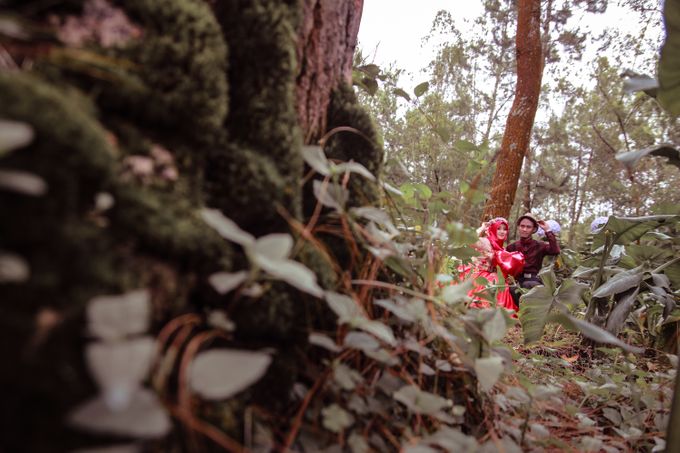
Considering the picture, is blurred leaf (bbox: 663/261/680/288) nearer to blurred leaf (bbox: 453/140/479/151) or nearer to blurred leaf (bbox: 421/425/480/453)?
blurred leaf (bbox: 453/140/479/151)

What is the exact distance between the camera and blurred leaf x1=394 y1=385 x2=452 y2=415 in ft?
2.39

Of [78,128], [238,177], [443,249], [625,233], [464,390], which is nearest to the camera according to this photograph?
[78,128]

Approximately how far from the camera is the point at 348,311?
0.68 meters

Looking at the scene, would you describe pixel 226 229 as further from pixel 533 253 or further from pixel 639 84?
pixel 533 253

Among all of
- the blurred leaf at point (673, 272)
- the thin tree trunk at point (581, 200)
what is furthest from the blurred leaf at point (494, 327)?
the thin tree trunk at point (581, 200)

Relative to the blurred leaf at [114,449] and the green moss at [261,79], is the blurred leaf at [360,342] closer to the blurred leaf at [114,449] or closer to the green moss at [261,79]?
the green moss at [261,79]

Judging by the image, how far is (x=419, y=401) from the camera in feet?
2.45

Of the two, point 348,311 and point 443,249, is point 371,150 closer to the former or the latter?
point 443,249

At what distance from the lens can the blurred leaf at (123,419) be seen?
344mm

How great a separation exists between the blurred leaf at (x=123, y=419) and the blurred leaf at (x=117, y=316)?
6 cm

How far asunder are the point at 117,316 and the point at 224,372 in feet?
0.39

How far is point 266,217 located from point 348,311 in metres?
0.23

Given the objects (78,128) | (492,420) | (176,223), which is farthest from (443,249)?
(78,128)

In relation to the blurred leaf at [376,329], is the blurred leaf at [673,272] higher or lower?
higher
